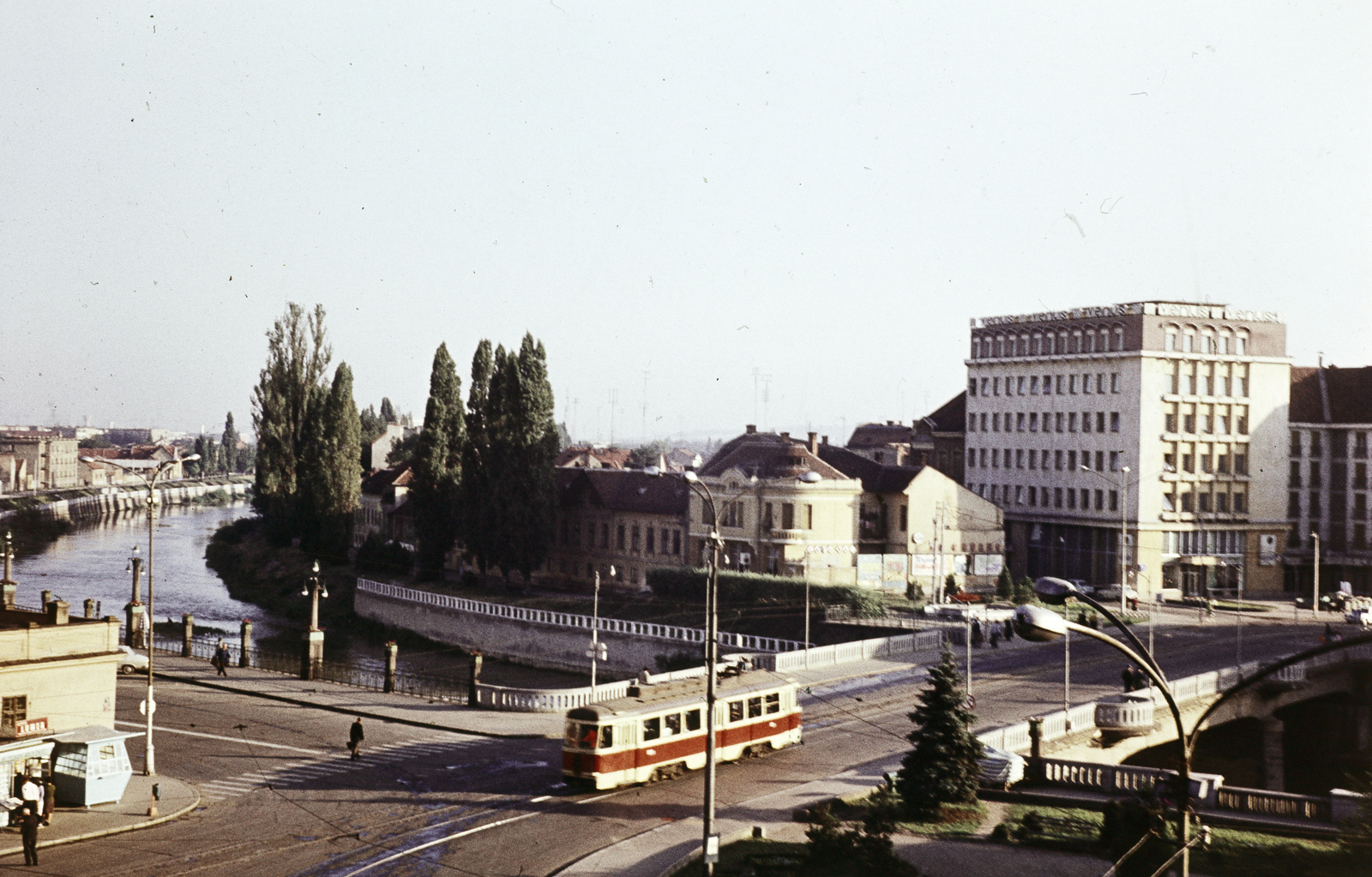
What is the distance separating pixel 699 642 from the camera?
198ft

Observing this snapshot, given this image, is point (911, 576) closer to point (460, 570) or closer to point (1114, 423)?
point (1114, 423)

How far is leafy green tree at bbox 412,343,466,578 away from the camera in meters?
82.5

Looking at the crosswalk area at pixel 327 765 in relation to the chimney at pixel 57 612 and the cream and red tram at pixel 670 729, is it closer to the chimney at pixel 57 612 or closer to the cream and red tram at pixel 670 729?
the chimney at pixel 57 612

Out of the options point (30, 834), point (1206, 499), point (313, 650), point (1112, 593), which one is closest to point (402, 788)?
point (30, 834)

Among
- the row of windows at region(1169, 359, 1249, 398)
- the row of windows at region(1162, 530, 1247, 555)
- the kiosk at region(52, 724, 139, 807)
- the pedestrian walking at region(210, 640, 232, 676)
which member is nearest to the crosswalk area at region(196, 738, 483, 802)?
the kiosk at region(52, 724, 139, 807)

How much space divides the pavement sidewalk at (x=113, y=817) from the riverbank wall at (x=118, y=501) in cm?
2565

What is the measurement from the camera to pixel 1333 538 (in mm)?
85688

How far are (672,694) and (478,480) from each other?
48183mm

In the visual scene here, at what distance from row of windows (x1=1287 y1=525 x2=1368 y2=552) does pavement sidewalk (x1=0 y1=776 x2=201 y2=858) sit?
78659mm

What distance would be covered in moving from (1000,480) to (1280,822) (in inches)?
2714

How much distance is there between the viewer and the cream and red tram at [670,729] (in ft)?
98.5

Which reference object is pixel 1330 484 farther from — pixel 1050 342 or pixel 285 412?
pixel 285 412

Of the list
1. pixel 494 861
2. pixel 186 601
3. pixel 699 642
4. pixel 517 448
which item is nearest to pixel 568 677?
pixel 699 642

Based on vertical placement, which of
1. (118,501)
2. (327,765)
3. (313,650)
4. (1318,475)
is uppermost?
(1318,475)
